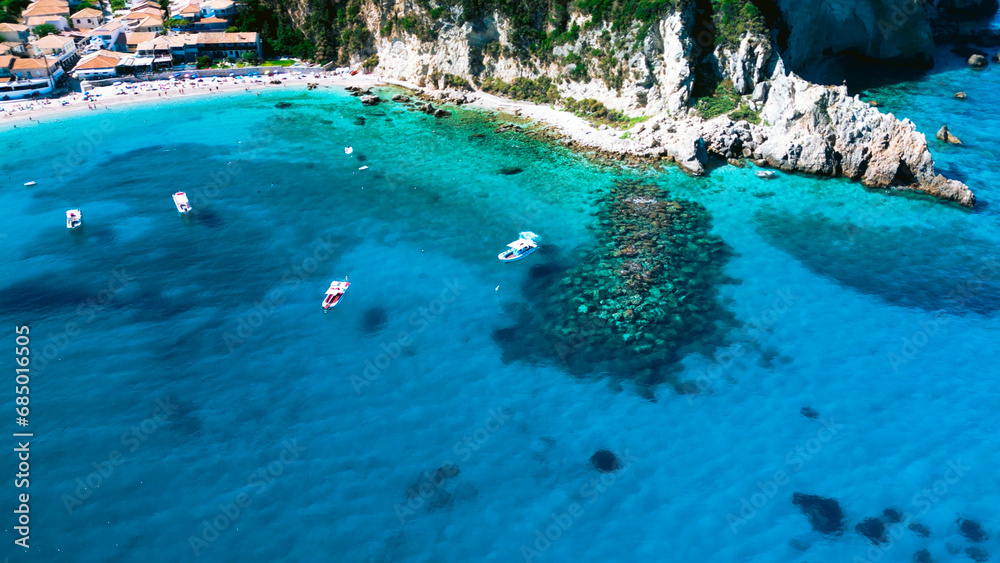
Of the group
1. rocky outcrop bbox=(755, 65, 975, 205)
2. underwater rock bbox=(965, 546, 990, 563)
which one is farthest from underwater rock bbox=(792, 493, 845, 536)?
rocky outcrop bbox=(755, 65, 975, 205)

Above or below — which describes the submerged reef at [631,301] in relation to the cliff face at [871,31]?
below

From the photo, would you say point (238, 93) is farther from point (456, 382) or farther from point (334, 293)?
point (456, 382)

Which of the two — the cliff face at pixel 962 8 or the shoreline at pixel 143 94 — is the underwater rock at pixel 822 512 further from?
the cliff face at pixel 962 8

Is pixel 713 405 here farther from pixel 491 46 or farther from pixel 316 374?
pixel 491 46

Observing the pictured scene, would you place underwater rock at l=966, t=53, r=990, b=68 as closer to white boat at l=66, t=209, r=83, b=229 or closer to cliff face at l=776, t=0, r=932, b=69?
cliff face at l=776, t=0, r=932, b=69

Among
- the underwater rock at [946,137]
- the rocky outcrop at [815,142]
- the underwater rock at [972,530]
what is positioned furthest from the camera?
the underwater rock at [946,137]

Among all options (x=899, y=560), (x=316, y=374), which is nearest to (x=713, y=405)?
(x=899, y=560)

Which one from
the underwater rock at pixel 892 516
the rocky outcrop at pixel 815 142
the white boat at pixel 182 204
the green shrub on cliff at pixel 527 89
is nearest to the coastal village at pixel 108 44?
the green shrub on cliff at pixel 527 89

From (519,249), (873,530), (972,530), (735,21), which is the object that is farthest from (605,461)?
(735,21)
